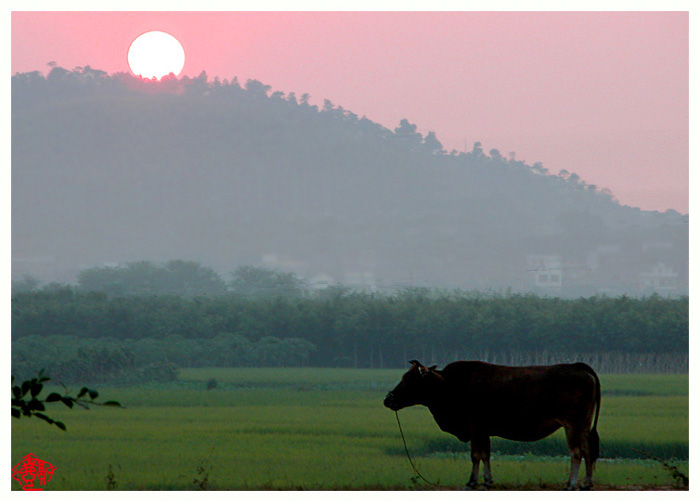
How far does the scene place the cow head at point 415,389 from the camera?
5766mm

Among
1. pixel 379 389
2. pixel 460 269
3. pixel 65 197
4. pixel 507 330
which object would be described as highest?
pixel 65 197

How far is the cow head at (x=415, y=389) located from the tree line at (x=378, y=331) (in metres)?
4.57

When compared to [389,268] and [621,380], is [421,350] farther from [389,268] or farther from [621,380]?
[621,380]

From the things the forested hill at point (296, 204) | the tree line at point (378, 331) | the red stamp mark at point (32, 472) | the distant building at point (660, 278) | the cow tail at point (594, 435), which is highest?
the forested hill at point (296, 204)

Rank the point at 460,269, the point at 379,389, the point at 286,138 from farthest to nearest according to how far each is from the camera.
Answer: the point at 286,138
the point at 460,269
the point at 379,389

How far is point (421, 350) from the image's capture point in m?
10.5

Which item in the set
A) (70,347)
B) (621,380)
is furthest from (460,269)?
(70,347)

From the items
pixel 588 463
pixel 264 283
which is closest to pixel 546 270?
pixel 264 283

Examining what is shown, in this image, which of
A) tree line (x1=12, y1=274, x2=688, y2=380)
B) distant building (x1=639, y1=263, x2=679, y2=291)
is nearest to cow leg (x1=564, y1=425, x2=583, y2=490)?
tree line (x1=12, y1=274, x2=688, y2=380)

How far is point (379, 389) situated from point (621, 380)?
3.10 meters

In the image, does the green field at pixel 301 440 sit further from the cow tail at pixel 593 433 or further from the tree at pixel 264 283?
the tree at pixel 264 283

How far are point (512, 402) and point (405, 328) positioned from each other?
488cm

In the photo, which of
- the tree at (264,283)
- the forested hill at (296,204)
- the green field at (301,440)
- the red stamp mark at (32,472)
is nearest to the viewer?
the green field at (301,440)

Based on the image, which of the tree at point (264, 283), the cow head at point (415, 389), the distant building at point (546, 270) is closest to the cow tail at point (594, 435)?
the cow head at point (415, 389)
